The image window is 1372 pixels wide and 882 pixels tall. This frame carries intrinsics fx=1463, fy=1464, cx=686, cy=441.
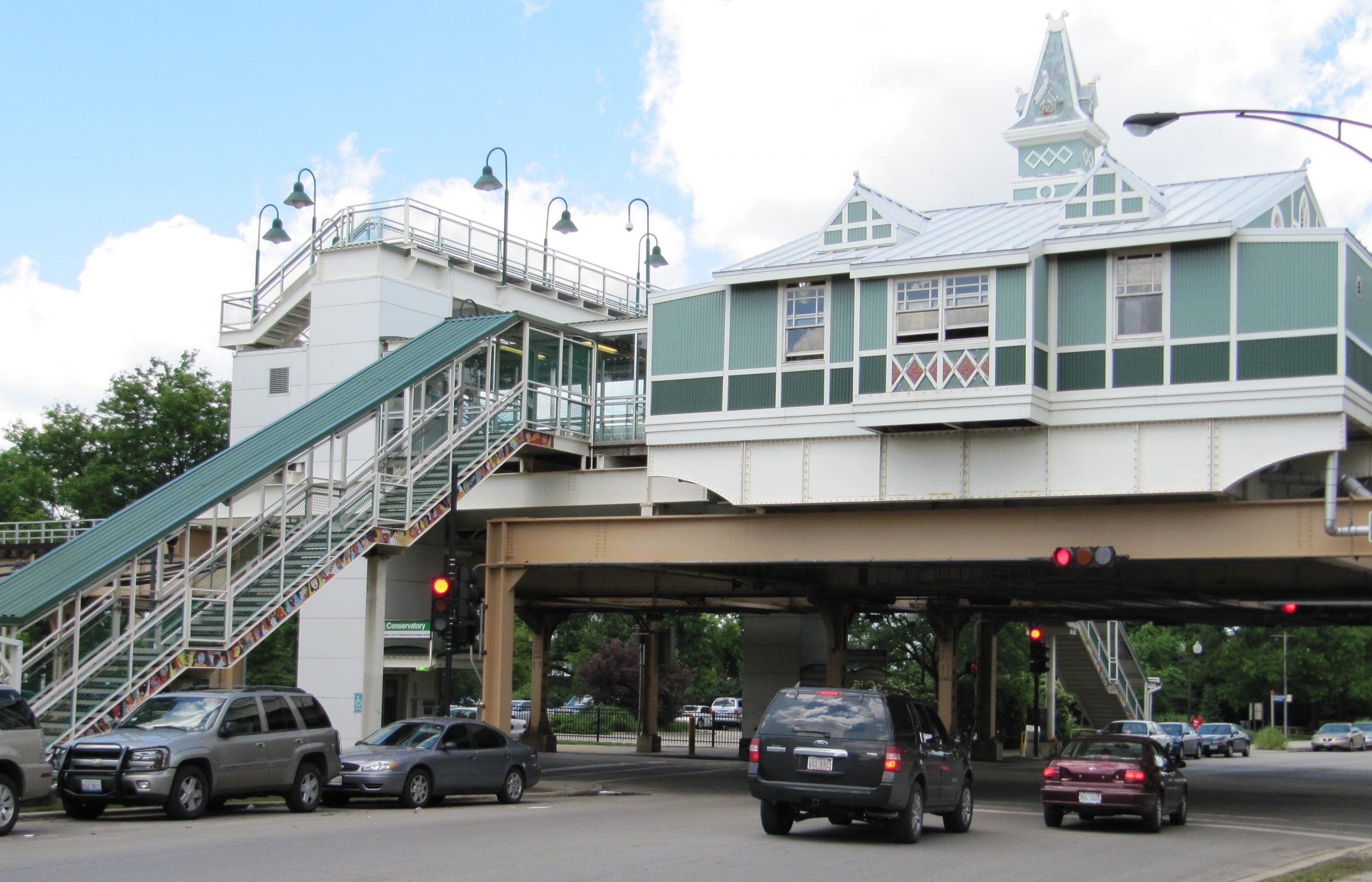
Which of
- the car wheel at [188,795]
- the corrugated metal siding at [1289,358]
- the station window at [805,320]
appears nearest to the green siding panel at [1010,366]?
the corrugated metal siding at [1289,358]

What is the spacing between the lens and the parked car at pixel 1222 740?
55875mm

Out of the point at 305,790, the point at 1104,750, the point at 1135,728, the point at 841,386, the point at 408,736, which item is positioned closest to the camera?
the point at 305,790

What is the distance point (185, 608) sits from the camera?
2350 centimetres

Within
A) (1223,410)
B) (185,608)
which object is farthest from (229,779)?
(1223,410)

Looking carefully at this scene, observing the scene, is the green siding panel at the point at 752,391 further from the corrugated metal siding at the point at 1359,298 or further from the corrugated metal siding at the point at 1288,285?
the corrugated metal siding at the point at 1359,298

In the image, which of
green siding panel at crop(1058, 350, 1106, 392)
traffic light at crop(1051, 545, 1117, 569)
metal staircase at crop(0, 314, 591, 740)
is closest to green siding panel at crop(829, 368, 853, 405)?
green siding panel at crop(1058, 350, 1106, 392)

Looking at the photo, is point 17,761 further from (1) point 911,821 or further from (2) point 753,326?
(2) point 753,326

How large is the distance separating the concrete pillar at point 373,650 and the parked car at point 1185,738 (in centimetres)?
3318

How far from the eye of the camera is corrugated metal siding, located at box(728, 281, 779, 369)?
28625mm

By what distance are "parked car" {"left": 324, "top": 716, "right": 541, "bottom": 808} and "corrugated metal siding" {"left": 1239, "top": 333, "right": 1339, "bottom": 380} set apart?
1368 cm

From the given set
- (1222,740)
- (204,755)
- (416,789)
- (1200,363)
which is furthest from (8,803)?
(1222,740)

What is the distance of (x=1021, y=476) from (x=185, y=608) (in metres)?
14.3

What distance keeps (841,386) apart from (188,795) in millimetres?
14037

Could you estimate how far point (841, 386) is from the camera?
27594 mm
